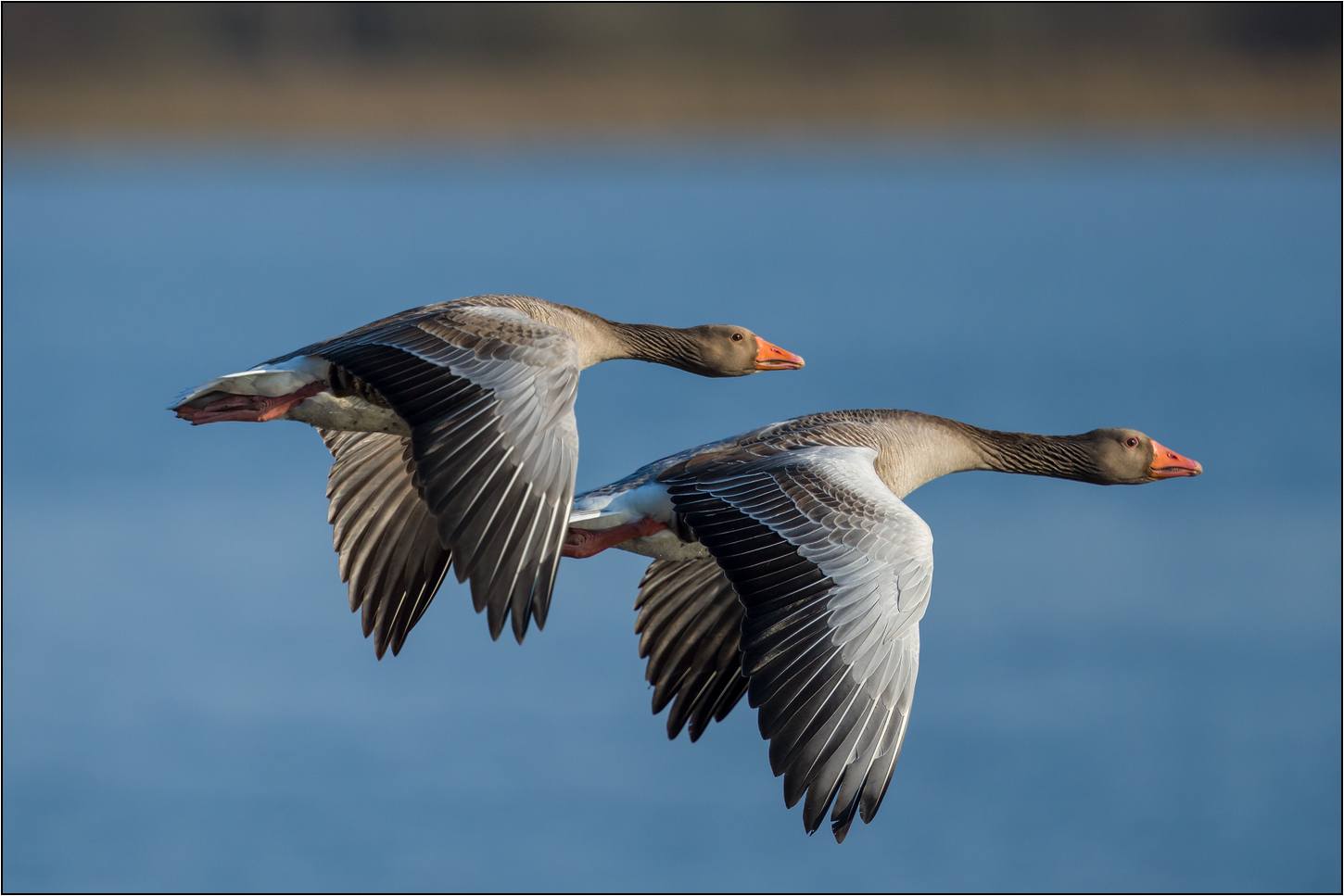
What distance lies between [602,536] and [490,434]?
1143 millimetres

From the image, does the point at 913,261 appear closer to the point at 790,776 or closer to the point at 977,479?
the point at 977,479

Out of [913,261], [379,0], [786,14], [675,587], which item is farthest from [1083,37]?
[675,587]

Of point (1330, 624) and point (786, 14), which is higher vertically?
point (786, 14)

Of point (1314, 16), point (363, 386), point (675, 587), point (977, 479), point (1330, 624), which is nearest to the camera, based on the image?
point (363, 386)

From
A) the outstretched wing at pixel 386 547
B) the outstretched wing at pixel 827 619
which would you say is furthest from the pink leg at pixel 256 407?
the outstretched wing at pixel 827 619

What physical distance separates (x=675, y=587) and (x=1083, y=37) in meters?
47.4

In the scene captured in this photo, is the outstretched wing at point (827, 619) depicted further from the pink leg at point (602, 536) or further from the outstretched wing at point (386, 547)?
the outstretched wing at point (386, 547)

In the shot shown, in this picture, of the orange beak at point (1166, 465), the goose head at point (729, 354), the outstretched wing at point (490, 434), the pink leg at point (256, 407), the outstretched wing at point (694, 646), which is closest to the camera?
the outstretched wing at point (490, 434)

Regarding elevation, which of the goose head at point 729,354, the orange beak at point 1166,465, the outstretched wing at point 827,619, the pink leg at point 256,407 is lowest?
the outstretched wing at point 827,619

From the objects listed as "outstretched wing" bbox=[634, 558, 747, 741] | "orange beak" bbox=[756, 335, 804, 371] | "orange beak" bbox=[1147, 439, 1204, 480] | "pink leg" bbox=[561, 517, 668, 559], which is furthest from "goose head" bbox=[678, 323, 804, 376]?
"orange beak" bbox=[1147, 439, 1204, 480]

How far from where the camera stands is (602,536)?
8766 mm

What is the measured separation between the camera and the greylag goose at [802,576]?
24.7 ft

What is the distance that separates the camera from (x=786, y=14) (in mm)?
52844

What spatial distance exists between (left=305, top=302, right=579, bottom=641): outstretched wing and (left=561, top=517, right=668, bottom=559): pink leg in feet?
2.59
